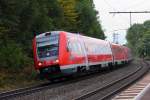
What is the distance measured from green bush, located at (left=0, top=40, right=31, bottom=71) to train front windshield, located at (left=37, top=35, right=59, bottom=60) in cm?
296

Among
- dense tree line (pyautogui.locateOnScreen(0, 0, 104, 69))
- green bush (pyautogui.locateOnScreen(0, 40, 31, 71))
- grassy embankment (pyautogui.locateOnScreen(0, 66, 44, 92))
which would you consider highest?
dense tree line (pyautogui.locateOnScreen(0, 0, 104, 69))

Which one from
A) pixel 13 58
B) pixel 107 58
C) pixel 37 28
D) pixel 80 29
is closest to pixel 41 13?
pixel 37 28

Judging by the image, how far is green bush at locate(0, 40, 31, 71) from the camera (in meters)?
32.8

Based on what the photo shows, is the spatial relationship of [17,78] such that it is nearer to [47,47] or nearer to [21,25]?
[47,47]

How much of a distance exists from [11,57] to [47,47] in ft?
12.4

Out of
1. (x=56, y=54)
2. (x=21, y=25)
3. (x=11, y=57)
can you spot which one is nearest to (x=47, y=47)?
(x=56, y=54)

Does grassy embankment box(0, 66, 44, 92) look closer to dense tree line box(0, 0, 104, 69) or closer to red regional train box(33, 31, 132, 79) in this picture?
dense tree line box(0, 0, 104, 69)

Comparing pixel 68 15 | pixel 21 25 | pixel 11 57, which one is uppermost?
pixel 68 15

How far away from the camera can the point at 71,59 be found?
31.0 metres

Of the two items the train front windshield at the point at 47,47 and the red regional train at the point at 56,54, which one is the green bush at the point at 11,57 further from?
the train front windshield at the point at 47,47

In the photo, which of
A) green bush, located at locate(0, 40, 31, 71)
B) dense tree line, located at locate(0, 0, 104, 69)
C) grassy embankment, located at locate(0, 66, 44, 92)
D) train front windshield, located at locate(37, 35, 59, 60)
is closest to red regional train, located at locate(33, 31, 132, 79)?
train front windshield, located at locate(37, 35, 59, 60)

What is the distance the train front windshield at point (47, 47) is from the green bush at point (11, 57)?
9.71 ft

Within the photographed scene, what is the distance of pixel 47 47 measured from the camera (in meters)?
30.5

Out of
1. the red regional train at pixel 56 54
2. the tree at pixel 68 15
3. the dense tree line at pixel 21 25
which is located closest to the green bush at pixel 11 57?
the dense tree line at pixel 21 25
